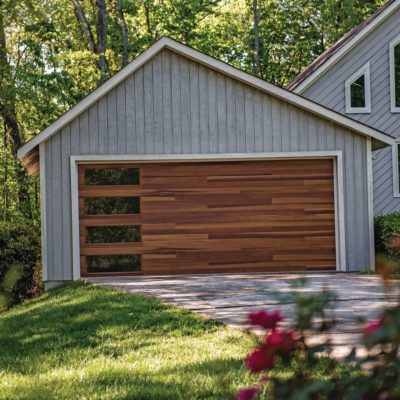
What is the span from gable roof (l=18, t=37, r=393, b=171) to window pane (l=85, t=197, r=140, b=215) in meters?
1.45

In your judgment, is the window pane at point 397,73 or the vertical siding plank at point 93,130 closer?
the vertical siding plank at point 93,130

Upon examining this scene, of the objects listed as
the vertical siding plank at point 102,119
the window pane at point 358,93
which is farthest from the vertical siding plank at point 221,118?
the window pane at point 358,93

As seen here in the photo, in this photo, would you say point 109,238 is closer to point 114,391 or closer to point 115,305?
point 115,305

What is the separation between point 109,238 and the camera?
14133 mm

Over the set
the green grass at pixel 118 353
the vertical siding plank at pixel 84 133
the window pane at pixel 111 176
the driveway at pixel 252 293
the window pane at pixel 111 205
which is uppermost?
the vertical siding plank at pixel 84 133

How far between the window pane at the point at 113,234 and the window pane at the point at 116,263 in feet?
0.98

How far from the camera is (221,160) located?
14352mm

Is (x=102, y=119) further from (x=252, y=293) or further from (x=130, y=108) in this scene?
(x=252, y=293)

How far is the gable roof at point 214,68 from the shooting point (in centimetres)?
1376

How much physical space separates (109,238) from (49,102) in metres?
13.6

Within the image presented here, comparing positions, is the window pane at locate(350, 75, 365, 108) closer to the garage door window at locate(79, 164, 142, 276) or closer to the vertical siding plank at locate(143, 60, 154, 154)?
the vertical siding plank at locate(143, 60, 154, 154)

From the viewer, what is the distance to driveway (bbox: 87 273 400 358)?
7656mm

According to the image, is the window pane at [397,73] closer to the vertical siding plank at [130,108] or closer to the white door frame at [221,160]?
the white door frame at [221,160]

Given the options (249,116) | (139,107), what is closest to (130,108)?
(139,107)
